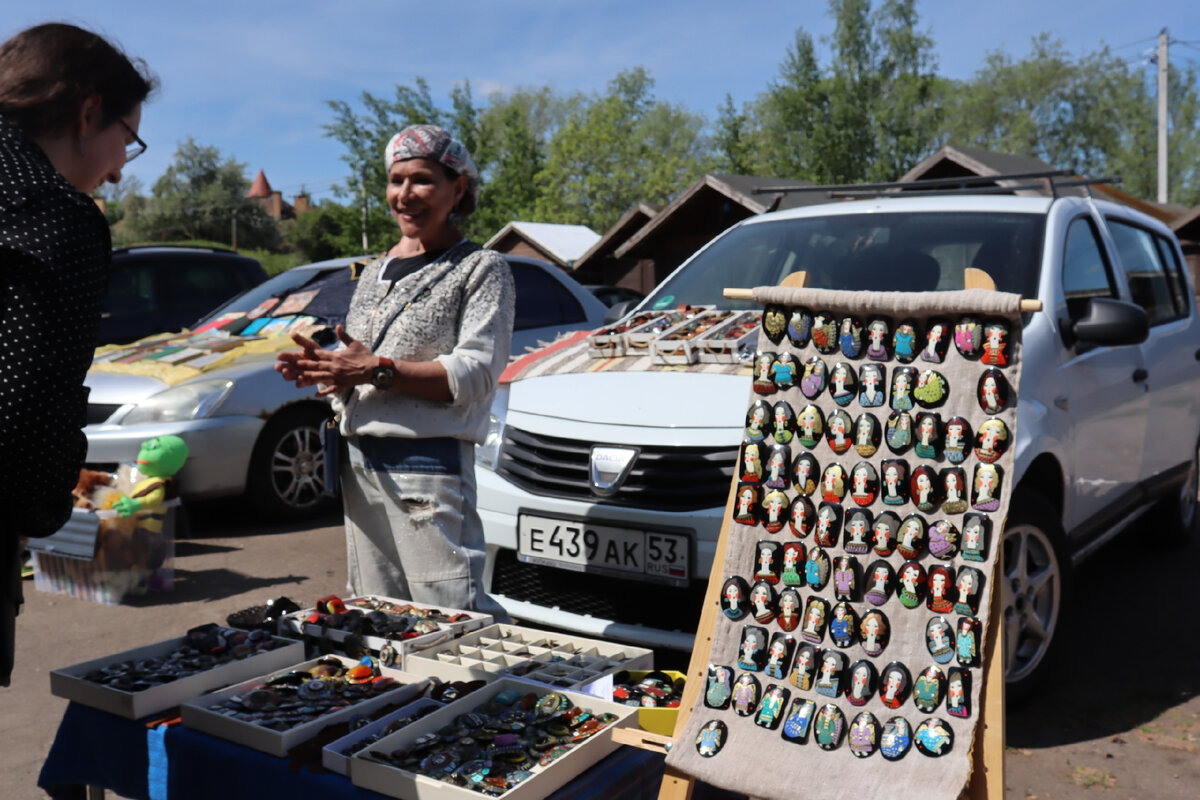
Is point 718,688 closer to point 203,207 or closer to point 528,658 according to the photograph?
point 528,658

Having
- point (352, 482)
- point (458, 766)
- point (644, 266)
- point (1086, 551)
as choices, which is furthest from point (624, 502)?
point (644, 266)

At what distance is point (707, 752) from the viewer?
1.99m

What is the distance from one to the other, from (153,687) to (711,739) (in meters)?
1.18

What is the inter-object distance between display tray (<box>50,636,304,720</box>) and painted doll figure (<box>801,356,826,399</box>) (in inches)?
53.3

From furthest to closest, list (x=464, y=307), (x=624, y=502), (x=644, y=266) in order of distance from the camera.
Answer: (x=644, y=266) < (x=624, y=502) < (x=464, y=307)

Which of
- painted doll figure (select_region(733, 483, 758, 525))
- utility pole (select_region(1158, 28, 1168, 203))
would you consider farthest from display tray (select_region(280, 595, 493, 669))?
utility pole (select_region(1158, 28, 1168, 203))

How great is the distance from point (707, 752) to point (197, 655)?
123 cm

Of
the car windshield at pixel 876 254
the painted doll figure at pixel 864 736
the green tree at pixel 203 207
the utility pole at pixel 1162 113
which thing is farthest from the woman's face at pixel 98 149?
the green tree at pixel 203 207

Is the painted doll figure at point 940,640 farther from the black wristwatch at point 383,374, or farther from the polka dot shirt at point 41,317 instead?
the polka dot shirt at point 41,317

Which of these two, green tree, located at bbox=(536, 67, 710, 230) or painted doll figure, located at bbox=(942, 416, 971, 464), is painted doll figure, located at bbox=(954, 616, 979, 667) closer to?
painted doll figure, located at bbox=(942, 416, 971, 464)

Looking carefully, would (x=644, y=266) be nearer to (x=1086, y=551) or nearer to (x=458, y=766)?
(x=1086, y=551)

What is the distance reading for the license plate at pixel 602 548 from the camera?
336cm

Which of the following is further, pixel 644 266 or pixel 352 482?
pixel 644 266

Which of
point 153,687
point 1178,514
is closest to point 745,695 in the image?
point 153,687
